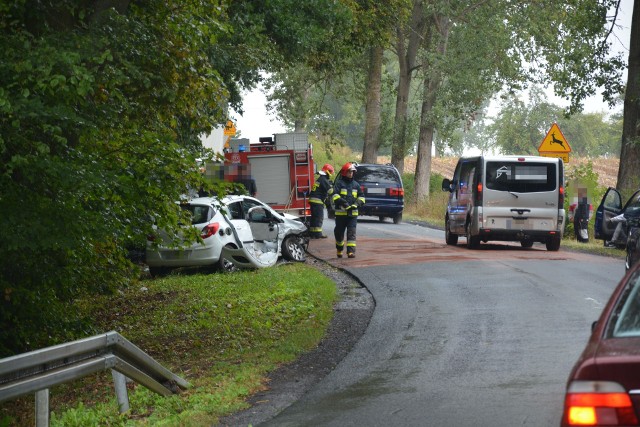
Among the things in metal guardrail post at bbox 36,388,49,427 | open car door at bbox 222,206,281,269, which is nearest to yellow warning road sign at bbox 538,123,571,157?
open car door at bbox 222,206,281,269

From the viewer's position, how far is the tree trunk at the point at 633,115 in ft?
93.9

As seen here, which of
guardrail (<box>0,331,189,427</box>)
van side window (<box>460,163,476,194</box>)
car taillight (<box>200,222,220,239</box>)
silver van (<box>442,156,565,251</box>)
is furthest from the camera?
van side window (<box>460,163,476,194</box>)

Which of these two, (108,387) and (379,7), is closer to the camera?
(108,387)

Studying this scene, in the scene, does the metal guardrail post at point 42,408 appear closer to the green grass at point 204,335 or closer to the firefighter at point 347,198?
the green grass at point 204,335

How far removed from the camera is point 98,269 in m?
13.2

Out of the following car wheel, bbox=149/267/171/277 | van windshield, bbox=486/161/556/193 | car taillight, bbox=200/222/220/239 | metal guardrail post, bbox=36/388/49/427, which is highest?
van windshield, bbox=486/161/556/193

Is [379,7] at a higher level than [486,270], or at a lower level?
higher

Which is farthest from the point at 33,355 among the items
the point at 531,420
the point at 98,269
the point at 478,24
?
the point at 478,24

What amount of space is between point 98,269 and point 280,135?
1675 centimetres

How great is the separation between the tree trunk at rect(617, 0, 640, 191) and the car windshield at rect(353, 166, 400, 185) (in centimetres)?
1018

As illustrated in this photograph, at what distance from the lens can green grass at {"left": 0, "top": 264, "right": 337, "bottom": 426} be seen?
29.8ft

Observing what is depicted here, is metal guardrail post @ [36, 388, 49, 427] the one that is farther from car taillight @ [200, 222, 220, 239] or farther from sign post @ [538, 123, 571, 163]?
sign post @ [538, 123, 571, 163]

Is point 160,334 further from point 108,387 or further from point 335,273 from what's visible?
point 335,273

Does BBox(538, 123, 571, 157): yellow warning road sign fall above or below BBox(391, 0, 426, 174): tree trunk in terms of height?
below
